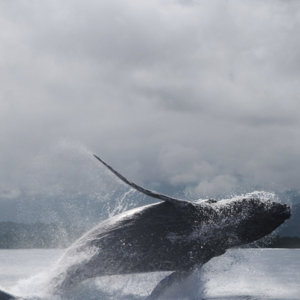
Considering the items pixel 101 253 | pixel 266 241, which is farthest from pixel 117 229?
pixel 266 241

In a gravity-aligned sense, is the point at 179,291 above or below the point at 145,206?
below

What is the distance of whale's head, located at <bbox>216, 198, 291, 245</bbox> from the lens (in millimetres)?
12992

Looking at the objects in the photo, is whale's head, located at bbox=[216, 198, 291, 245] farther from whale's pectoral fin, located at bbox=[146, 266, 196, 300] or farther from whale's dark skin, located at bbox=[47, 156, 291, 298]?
whale's pectoral fin, located at bbox=[146, 266, 196, 300]

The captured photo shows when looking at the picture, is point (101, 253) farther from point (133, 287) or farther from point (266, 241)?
point (266, 241)

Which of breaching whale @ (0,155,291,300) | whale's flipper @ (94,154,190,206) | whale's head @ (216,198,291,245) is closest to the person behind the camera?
whale's flipper @ (94,154,190,206)

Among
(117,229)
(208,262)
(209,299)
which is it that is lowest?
(209,299)

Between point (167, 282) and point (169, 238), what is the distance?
126 centimetres

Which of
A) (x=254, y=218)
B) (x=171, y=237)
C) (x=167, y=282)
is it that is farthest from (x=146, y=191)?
(x=254, y=218)

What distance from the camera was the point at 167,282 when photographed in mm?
13109

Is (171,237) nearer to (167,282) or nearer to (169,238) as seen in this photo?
(169,238)

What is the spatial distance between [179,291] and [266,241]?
2766 millimetres

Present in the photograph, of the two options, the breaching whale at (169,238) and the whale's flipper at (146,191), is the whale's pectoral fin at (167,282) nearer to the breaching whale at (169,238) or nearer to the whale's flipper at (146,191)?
the breaching whale at (169,238)

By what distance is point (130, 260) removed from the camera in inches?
502

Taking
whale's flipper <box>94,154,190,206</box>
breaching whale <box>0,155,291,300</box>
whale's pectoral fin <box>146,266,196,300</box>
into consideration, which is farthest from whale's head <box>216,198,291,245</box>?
whale's pectoral fin <box>146,266,196,300</box>
